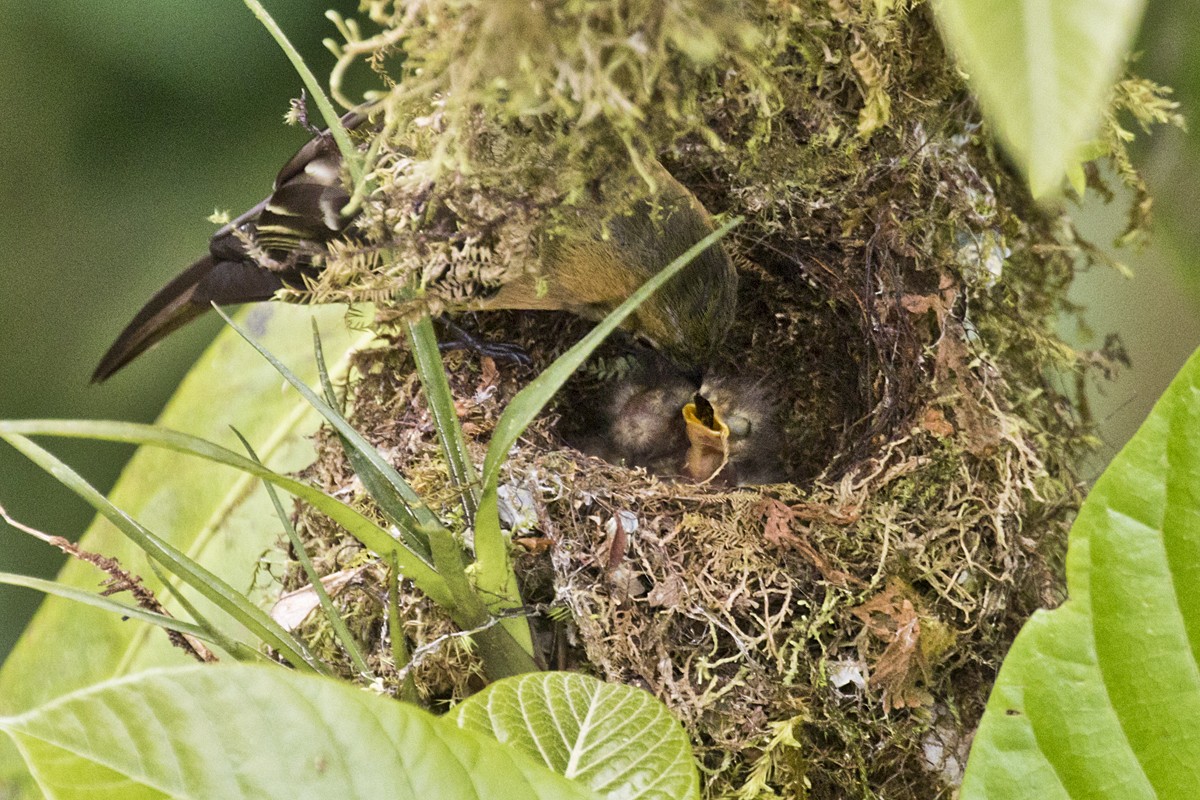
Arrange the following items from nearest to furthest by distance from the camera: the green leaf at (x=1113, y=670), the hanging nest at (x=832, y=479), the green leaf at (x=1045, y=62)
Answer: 1. the green leaf at (x=1045, y=62)
2. the green leaf at (x=1113, y=670)
3. the hanging nest at (x=832, y=479)

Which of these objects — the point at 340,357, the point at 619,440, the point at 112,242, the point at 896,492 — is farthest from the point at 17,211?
the point at 896,492

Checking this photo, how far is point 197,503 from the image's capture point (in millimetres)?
1669

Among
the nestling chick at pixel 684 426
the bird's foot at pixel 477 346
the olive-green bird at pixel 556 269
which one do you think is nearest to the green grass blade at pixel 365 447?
the olive-green bird at pixel 556 269

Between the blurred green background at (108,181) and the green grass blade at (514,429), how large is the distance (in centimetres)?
116

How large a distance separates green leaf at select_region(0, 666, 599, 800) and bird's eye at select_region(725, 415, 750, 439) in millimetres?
1193

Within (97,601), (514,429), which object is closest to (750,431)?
(514,429)

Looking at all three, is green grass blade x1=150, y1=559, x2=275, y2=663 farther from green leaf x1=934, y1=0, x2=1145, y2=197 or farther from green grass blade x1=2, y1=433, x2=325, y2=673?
green leaf x1=934, y1=0, x2=1145, y2=197

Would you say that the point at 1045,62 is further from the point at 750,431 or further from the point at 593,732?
the point at 750,431

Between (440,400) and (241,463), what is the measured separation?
221 mm

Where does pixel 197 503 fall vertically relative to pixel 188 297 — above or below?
below

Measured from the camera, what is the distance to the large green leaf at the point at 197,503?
5.31 feet

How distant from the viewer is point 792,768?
3.36 ft

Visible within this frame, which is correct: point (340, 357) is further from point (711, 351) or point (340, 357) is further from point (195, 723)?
point (195, 723)

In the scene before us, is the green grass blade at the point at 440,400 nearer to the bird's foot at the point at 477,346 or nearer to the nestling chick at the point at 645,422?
the bird's foot at the point at 477,346
